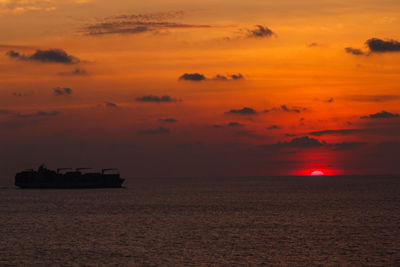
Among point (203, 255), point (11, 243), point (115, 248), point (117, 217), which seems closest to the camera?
point (203, 255)

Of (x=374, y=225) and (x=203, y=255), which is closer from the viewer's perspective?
(x=203, y=255)

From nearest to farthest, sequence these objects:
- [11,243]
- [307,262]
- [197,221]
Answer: [307,262]
[11,243]
[197,221]

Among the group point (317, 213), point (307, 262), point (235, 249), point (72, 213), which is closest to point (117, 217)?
point (72, 213)

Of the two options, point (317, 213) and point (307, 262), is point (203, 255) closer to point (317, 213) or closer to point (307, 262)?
point (307, 262)

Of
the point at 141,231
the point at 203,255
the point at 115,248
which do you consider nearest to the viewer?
the point at 203,255

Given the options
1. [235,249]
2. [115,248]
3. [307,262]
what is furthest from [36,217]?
[307,262]

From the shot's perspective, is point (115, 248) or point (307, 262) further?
point (115, 248)

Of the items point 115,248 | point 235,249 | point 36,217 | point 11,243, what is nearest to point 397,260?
point 235,249

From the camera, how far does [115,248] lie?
7788 cm

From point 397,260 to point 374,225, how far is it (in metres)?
40.2

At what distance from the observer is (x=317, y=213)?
135m

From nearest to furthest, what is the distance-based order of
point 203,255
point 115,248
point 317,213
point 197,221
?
point 203,255 → point 115,248 → point 197,221 → point 317,213

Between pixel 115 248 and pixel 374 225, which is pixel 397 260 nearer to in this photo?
pixel 115 248

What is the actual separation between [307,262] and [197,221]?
50.9 m
